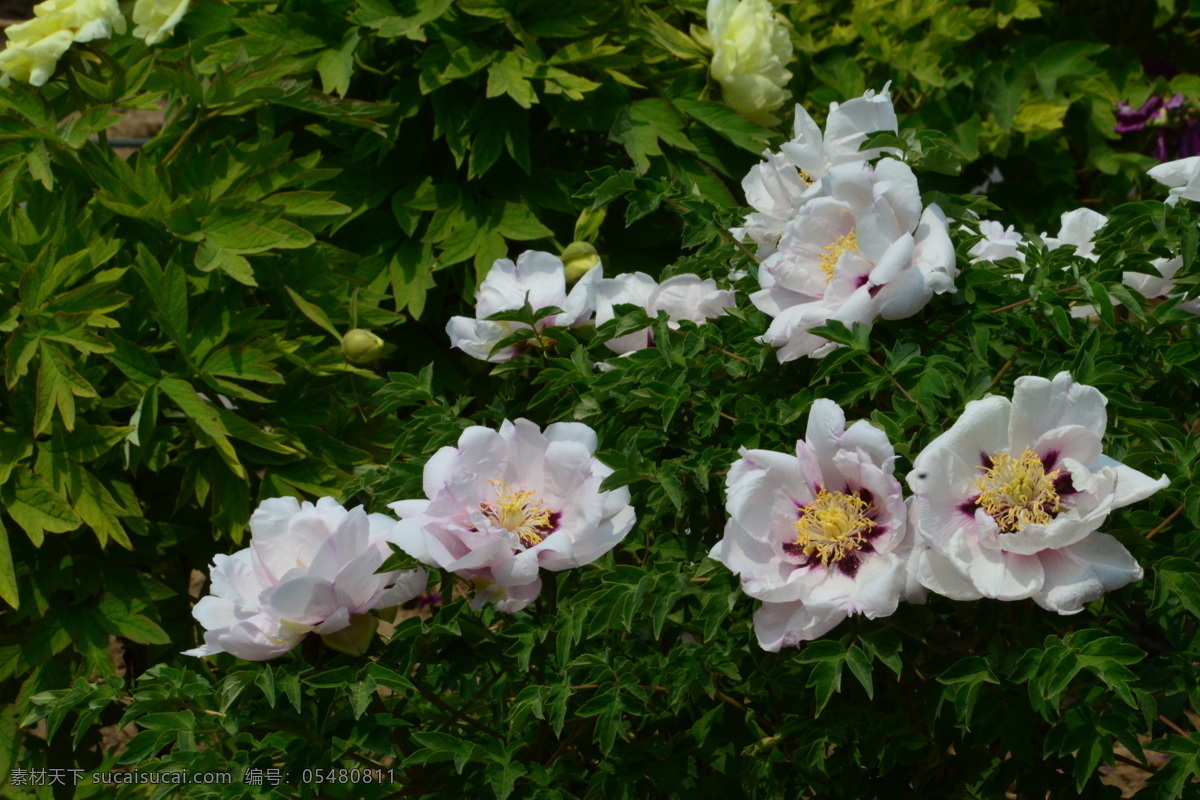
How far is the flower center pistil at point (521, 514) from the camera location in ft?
4.47

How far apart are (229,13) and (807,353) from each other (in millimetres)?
1737

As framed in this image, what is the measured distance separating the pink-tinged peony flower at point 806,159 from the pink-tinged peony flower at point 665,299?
0.09 metres

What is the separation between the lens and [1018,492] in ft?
3.93

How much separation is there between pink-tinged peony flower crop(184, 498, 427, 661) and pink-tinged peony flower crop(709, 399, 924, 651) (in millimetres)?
386

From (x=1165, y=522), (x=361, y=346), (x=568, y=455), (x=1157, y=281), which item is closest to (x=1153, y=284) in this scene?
(x=1157, y=281)

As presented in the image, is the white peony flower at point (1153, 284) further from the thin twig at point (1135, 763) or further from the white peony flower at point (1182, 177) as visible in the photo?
the thin twig at point (1135, 763)

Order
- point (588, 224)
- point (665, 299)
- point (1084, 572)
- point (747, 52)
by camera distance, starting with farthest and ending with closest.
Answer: point (747, 52), point (588, 224), point (665, 299), point (1084, 572)

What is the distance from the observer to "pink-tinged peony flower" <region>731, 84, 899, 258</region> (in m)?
1.50

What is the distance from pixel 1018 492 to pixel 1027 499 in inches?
0.5

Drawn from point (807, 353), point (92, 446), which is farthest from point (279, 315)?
point (807, 353)

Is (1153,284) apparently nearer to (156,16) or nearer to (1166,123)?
(156,16)

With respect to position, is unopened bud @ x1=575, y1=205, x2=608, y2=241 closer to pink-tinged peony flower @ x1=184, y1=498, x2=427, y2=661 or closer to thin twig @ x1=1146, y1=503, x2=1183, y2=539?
pink-tinged peony flower @ x1=184, y1=498, x2=427, y2=661

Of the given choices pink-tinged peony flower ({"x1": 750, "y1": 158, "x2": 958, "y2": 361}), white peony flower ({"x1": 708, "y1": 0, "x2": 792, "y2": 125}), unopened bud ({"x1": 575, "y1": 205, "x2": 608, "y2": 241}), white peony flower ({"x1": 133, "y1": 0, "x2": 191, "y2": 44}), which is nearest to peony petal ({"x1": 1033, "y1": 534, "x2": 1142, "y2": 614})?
pink-tinged peony flower ({"x1": 750, "y1": 158, "x2": 958, "y2": 361})

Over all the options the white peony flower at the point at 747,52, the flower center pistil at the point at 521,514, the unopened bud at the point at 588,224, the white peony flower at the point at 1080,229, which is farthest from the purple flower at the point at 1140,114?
the flower center pistil at the point at 521,514
